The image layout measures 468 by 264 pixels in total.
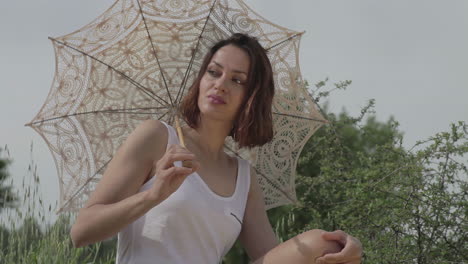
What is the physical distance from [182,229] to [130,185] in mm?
331

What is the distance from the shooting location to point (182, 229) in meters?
2.87

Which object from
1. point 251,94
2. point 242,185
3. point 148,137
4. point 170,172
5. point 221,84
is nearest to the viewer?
point 170,172

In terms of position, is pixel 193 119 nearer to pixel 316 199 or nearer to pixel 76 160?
pixel 76 160

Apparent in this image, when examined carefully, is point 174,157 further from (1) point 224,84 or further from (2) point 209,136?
(2) point 209,136

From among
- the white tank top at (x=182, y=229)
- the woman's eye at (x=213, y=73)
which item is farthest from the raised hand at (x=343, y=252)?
the woman's eye at (x=213, y=73)

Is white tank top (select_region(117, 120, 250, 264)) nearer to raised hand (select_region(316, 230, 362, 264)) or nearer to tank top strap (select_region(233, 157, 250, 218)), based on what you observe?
tank top strap (select_region(233, 157, 250, 218))

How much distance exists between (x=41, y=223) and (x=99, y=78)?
5.80 ft

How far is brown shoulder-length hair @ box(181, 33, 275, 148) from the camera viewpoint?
315 cm

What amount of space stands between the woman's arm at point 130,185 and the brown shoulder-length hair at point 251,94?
290 millimetres

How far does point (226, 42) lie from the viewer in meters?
3.25

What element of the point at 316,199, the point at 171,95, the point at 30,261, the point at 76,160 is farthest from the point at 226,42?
the point at 316,199

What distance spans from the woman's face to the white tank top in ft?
0.75

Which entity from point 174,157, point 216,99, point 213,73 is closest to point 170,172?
point 174,157

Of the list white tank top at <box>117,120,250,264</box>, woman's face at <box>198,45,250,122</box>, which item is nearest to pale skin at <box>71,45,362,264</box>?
woman's face at <box>198,45,250,122</box>
